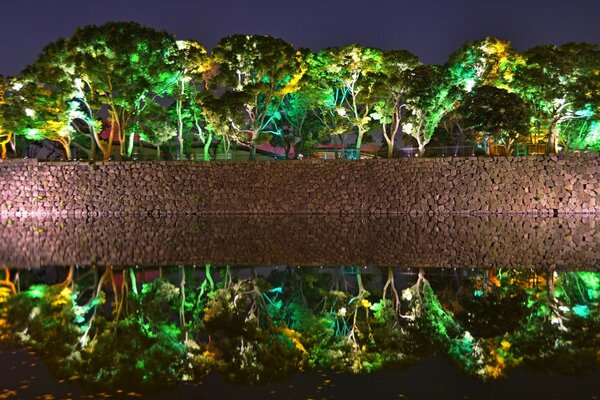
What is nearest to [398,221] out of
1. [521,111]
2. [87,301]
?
[521,111]

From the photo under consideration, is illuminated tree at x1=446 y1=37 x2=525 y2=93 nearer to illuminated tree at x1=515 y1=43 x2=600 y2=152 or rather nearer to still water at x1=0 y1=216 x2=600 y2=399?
illuminated tree at x1=515 y1=43 x2=600 y2=152

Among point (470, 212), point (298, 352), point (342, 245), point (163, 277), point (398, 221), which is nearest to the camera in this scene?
point (298, 352)

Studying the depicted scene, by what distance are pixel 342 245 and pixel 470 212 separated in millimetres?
13809

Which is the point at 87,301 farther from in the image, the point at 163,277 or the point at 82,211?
the point at 82,211

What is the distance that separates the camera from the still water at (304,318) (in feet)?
22.8

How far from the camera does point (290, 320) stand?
392 inches

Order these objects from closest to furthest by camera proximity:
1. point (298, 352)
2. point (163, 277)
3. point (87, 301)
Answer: point (298, 352), point (87, 301), point (163, 277)

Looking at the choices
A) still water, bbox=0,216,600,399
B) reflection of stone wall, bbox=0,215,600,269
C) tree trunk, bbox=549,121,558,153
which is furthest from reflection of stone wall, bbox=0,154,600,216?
still water, bbox=0,216,600,399

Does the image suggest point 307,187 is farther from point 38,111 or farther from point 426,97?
point 38,111

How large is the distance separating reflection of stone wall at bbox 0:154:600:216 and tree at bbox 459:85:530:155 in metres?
1.44

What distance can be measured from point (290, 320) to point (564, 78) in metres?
25.0

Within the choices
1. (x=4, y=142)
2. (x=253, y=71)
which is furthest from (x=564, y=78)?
(x=4, y=142)

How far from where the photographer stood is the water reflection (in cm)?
765

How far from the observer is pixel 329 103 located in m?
35.3
